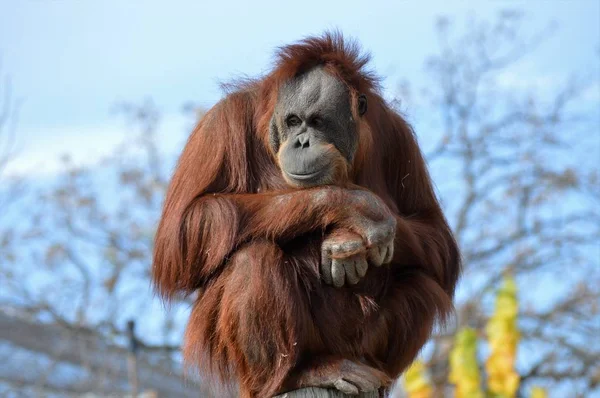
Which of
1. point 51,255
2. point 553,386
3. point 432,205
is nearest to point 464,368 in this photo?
point 432,205

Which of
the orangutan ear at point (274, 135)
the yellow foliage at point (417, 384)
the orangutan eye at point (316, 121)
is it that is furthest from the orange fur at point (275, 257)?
the yellow foliage at point (417, 384)

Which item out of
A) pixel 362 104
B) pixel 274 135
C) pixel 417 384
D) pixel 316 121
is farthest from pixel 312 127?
pixel 417 384

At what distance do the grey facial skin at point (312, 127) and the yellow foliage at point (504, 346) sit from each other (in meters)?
4.60

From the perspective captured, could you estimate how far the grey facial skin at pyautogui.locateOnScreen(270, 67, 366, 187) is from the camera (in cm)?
389

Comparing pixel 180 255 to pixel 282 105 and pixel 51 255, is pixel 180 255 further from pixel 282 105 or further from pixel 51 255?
pixel 51 255

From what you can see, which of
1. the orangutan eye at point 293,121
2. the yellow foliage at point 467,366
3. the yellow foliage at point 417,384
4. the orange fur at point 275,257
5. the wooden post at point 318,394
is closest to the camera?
the wooden post at point 318,394

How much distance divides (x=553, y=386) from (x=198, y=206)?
38.4 feet

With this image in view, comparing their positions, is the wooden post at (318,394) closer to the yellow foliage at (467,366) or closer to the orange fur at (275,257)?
the orange fur at (275,257)

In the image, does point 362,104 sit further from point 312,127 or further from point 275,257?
point 275,257

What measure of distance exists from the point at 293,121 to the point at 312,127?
9 cm

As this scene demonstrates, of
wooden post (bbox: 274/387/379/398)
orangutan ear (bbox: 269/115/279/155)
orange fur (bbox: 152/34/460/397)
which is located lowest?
wooden post (bbox: 274/387/379/398)

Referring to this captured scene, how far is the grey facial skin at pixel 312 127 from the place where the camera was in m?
3.89

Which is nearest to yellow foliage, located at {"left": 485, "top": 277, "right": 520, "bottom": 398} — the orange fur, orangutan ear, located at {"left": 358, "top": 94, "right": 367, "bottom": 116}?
the orange fur

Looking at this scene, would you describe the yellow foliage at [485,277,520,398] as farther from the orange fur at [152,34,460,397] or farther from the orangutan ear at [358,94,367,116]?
the orangutan ear at [358,94,367,116]
